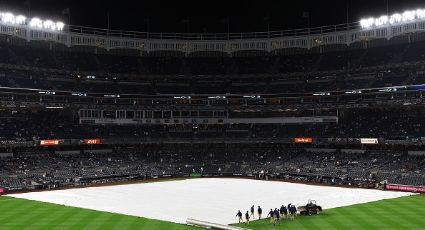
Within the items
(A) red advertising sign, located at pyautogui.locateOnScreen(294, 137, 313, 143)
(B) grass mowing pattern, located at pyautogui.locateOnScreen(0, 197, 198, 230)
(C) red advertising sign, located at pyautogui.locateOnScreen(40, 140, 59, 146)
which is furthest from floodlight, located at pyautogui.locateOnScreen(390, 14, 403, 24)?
(C) red advertising sign, located at pyautogui.locateOnScreen(40, 140, 59, 146)

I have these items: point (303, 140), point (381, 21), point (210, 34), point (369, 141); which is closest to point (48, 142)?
point (210, 34)

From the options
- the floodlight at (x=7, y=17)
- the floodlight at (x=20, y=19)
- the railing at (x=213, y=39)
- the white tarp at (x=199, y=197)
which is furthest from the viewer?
the railing at (x=213, y=39)

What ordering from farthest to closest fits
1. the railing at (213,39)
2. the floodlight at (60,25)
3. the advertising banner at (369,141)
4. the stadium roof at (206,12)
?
the railing at (213,39), the stadium roof at (206,12), the floodlight at (60,25), the advertising banner at (369,141)

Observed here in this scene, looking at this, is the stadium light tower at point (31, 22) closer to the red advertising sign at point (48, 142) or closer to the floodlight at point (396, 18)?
the red advertising sign at point (48, 142)

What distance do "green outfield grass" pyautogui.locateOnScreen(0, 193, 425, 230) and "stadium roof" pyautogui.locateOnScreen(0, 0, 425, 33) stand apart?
44.9 metres

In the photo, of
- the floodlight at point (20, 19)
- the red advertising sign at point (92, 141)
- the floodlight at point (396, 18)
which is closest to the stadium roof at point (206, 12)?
the floodlight at point (20, 19)

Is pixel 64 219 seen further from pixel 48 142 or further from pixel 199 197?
pixel 48 142

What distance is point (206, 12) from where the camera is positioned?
93.2m

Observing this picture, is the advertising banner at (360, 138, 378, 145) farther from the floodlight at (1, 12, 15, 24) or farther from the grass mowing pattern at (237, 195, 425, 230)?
the floodlight at (1, 12, 15, 24)

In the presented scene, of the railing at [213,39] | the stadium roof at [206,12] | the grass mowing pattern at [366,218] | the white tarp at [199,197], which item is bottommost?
the white tarp at [199,197]

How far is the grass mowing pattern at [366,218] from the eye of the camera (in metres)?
38.4

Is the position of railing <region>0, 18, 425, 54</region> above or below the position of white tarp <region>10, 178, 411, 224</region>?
above

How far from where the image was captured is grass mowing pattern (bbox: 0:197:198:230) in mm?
38406

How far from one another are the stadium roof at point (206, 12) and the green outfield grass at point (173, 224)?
44.9 metres
